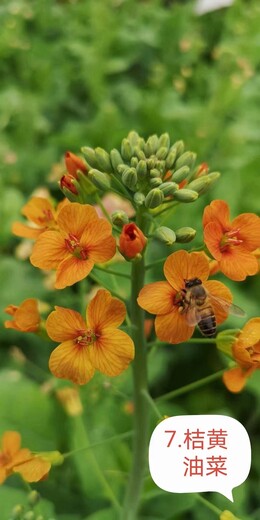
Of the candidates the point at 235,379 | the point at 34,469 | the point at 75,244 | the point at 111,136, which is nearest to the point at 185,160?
the point at 75,244

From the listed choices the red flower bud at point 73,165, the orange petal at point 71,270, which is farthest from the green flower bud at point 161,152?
the orange petal at point 71,270

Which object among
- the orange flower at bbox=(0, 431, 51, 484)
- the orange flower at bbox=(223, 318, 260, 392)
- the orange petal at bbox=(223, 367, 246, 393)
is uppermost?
the orange flower at bbox=(223, 318, 260, 392)

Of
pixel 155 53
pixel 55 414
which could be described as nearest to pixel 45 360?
pixel 55 414

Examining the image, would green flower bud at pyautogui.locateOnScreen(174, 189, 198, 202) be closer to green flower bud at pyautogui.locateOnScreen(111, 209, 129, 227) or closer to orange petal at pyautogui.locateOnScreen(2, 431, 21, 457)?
green flower bud at pyautogui.locateOnScreen(111, 209, 129, 227)

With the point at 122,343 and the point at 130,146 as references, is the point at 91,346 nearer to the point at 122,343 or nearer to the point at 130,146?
the point at 122,343

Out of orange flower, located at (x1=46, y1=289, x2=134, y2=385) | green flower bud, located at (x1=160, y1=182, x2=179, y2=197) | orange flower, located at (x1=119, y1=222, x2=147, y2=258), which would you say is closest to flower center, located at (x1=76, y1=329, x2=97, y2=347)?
orange flower, located at (x1=46, y1=289, x2=134, y2=385)

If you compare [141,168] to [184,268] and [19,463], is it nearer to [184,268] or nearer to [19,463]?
[184,268]
